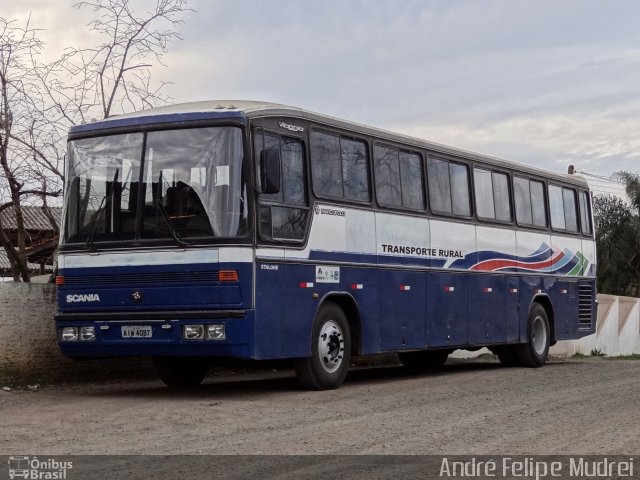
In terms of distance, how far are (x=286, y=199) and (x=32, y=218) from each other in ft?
21.0

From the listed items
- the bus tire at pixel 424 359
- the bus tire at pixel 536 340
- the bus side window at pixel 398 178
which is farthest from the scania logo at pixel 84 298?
the bus tire at pixel 536 340

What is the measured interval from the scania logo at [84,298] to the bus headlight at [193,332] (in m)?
1.28

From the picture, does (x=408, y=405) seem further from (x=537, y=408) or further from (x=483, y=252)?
(x=483, y=252)

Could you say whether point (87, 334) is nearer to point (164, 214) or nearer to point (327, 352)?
point (164, 214)

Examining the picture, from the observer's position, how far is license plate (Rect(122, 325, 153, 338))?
1384 centimetres

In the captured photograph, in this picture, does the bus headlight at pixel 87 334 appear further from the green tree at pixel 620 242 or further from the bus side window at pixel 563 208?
the green tree at pixel 620 242

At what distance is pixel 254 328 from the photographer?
1359 centimetres

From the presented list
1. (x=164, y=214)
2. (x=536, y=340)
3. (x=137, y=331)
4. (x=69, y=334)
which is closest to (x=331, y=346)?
(x=137, y=331)

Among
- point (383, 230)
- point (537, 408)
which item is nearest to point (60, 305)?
point (383, 230)

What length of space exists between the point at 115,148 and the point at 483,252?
760 centimetres

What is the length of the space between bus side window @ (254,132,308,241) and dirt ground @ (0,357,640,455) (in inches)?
77.4

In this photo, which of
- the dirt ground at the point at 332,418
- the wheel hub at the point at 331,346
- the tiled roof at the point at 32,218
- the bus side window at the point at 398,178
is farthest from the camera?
the tiled roof at the point at 32,218

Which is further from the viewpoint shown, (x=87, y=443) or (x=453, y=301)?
→ (x=453, y=301)

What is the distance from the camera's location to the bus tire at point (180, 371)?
16188 millimetres
